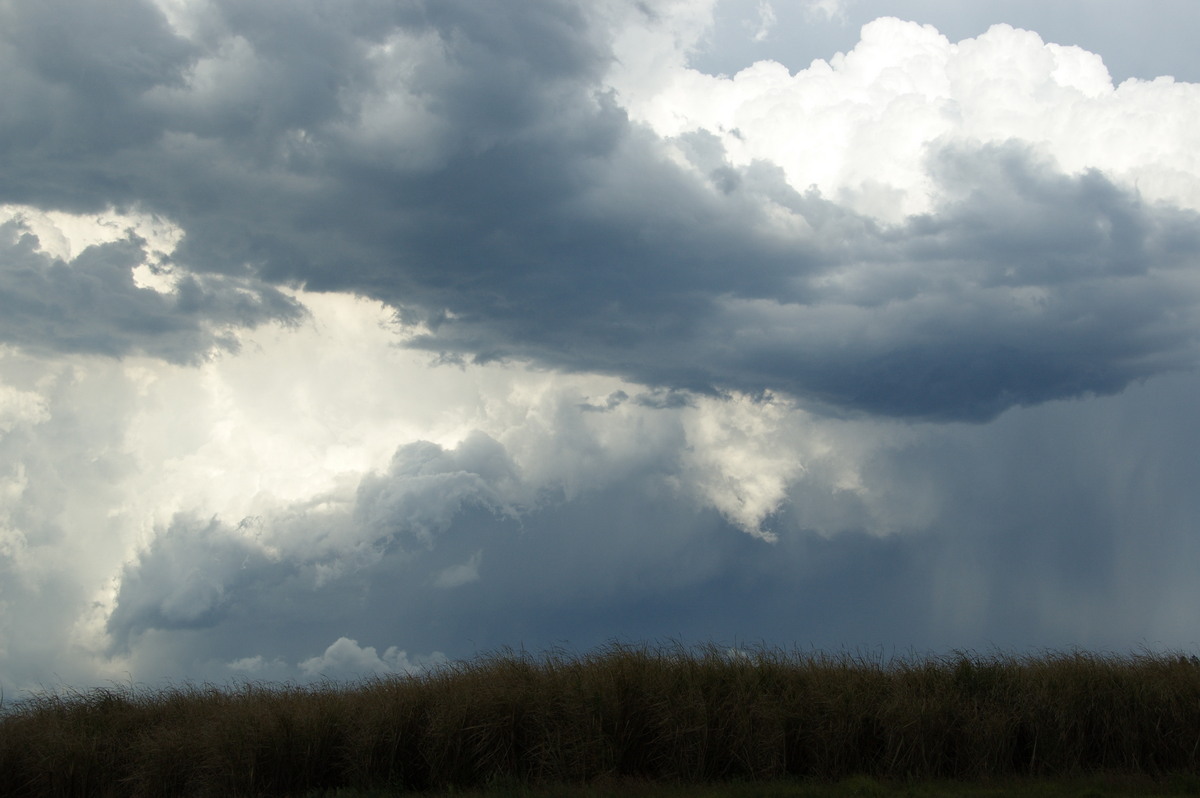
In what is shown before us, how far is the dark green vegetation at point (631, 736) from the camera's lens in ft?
69.4

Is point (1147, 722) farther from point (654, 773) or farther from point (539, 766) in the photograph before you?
point (539, 766)

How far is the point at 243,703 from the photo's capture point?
77.2ft

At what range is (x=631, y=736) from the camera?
856 inches

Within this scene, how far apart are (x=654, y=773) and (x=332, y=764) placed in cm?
762

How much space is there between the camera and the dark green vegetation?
69.4ft

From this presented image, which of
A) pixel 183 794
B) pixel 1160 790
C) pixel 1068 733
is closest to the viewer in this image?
pixel 1160 790

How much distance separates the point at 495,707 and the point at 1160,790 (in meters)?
14.6

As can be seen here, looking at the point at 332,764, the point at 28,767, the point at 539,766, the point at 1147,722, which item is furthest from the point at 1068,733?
the point at 28,767

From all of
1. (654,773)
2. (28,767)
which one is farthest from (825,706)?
(28,767)

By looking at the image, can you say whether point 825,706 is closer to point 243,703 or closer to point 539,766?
point 539,766

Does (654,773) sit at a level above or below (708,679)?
below

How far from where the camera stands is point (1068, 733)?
73.4ft

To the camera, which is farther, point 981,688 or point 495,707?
point 981,688

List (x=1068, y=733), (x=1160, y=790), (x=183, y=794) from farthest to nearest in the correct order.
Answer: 1. (x=1068, y=733)
2. (x=183, y=794)
3. (x=1160, y=790)
